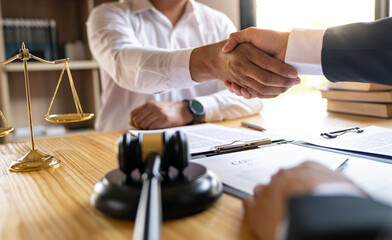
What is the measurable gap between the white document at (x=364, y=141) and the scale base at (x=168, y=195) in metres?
0.40

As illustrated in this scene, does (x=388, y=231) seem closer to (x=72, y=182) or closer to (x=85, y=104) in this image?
(x=72, y=182)

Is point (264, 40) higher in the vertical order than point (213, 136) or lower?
higher

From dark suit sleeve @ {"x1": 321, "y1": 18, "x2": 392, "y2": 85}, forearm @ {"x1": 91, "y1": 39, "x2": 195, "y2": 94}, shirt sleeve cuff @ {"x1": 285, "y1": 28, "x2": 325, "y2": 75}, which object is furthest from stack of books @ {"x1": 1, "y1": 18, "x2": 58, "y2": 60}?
dark suit sleeve @ {"x1": 321, "y1": 18, "x2": 392, "y2": 85}

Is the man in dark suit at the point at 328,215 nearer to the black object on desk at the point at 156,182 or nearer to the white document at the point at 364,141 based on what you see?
the black object on desk at the point at 156,182

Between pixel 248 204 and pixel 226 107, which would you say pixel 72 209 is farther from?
pixel 226 107

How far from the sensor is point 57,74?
2.56 meters

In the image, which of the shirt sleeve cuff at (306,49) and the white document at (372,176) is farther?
the shirt sleeve cuff at (306,49)

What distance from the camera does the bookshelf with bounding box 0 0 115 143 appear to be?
236 centimetres

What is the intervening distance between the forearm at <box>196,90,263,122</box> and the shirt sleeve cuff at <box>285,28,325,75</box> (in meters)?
0.45

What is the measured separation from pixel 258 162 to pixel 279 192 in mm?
286

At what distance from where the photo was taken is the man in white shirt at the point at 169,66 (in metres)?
1.07

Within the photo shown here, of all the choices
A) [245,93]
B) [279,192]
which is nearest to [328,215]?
[279,192]

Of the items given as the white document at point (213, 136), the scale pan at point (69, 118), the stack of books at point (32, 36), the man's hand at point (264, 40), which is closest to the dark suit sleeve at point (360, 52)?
the man's hand at point (264, 40)

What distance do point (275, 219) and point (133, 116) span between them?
95 cm
